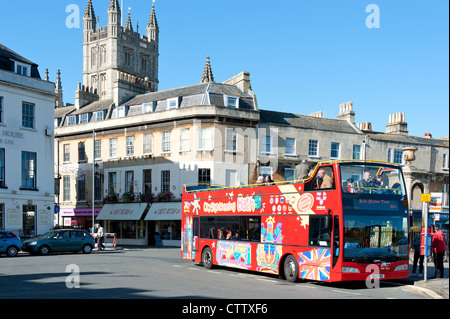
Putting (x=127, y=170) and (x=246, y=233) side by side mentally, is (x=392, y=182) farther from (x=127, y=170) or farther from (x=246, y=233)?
(x=127, y=170)

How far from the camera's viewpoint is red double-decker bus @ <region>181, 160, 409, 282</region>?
13.9m

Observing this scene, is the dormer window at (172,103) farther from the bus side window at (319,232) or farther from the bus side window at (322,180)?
the bus side window at (319,232)

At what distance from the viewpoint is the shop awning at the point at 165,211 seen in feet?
124

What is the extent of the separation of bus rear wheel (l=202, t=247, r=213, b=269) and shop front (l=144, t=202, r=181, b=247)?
17622mm

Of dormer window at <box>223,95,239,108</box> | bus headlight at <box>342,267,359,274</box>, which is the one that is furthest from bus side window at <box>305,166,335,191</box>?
dormer window at <box>223,95,239,108</box>

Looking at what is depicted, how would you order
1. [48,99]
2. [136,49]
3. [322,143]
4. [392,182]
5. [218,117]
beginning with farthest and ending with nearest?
[136,49], [322,143], [218,117], [48,99], [392,182]

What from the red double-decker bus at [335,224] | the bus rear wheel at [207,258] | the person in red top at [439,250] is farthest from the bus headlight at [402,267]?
the bus rear wheel at [207,258]

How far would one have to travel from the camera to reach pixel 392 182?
14.8 m

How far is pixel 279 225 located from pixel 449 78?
9.38m

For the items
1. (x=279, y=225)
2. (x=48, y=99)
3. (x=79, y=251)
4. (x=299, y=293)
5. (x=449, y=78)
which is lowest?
(x=79, y=251)

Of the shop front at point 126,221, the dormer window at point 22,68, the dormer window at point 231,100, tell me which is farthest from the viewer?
the shop front at point 126,221

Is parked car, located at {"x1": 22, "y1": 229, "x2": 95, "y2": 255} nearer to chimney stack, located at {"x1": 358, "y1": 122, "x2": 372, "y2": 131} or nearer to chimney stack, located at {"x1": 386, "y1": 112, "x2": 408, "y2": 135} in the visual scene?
chimney stack, located at {"x1": 358, "y1": 122, "x2": 372, "y2": 131}

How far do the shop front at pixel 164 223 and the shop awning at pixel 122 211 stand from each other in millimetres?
1016
